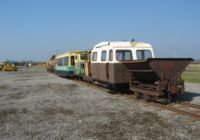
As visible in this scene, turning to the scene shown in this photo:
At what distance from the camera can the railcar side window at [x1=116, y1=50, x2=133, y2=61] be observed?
15.8 metres

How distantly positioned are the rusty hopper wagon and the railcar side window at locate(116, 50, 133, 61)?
221cm

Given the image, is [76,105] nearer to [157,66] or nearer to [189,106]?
[157,66]

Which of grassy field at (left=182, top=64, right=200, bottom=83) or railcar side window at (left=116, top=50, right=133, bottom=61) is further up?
railcar side window at (left=116, top=50, right=133, bottom=61)

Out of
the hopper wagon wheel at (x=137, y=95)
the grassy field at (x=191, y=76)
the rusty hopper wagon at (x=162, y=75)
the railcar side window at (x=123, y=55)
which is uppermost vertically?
the railcar side window at (x=123, y=55)

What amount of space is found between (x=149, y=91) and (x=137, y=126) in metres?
4.47

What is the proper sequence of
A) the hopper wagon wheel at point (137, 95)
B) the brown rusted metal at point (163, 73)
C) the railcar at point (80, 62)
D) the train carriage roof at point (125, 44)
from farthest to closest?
the railcar at point (80, 62) < the train carriage roof at point (125, 44) < the hopper wagon wheel at point (137, 95) < the brown rusted metal at point (163, 73)

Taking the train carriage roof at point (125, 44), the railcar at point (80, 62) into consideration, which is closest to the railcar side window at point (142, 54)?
the train carriage roof at point (125, 44)

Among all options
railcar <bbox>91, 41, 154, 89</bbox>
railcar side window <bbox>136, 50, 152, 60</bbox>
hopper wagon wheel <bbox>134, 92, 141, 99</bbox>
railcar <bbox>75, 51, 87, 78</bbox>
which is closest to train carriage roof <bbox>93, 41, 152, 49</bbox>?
railcar <bbox>91, 41, 154, 89</bbox>

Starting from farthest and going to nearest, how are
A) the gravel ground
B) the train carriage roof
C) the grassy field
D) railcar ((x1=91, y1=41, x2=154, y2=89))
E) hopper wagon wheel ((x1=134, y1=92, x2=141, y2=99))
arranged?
the grassy field → the train carriage roof → railcar ((x1=91, y1=41, x2=154, y2=89)) → hopper wagon wheel ((x1=134, y1=92, x2=141, y2=99)) → the gravel ground

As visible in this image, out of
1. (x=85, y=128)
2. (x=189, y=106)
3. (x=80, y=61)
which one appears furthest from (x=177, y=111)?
(x=80, y=61)

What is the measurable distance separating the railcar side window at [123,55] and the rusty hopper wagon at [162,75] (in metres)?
2.21

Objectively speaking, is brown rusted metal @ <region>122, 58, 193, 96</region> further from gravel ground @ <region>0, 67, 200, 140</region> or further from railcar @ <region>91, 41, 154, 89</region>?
railcar @ <region>91, 41, 154, 89</region>

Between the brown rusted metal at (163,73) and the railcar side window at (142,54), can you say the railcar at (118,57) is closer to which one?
the railcar side window at (142,54)

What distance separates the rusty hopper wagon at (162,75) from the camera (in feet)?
39.9
